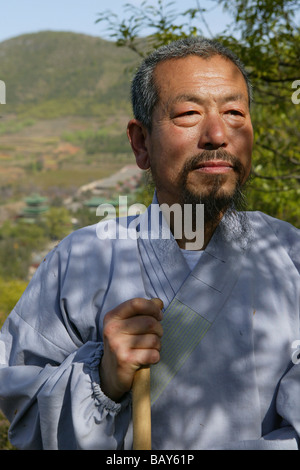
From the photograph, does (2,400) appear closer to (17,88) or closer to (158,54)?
(158,54)

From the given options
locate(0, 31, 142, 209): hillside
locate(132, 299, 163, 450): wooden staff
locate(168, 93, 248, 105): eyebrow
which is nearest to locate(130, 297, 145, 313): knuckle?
locate(132, 299, 163, 450): wooden staff

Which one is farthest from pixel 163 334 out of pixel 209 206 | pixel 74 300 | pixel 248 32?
pixel 248 32

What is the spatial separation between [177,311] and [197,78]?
73cm

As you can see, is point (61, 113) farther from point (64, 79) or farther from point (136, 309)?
point (136, 309)

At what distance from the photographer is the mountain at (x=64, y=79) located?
90.4m

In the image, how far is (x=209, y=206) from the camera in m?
1.64

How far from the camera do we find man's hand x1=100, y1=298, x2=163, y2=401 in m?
1.38

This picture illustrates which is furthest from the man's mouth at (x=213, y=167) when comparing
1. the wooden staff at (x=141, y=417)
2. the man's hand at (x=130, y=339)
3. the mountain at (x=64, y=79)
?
the mountain at (x=64, y=79)

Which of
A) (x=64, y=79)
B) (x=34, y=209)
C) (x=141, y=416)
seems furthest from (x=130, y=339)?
(x=64, y=79)

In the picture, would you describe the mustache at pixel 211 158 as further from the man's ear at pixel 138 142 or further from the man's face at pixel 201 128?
the man's ear at pixel 138 142

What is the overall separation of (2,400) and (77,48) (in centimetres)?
10684

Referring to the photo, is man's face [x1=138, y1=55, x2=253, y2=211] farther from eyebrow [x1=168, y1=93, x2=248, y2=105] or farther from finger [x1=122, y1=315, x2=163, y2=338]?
finger [x1=122, y1=315, x2=163, y2=338]

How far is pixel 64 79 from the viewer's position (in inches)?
3706
